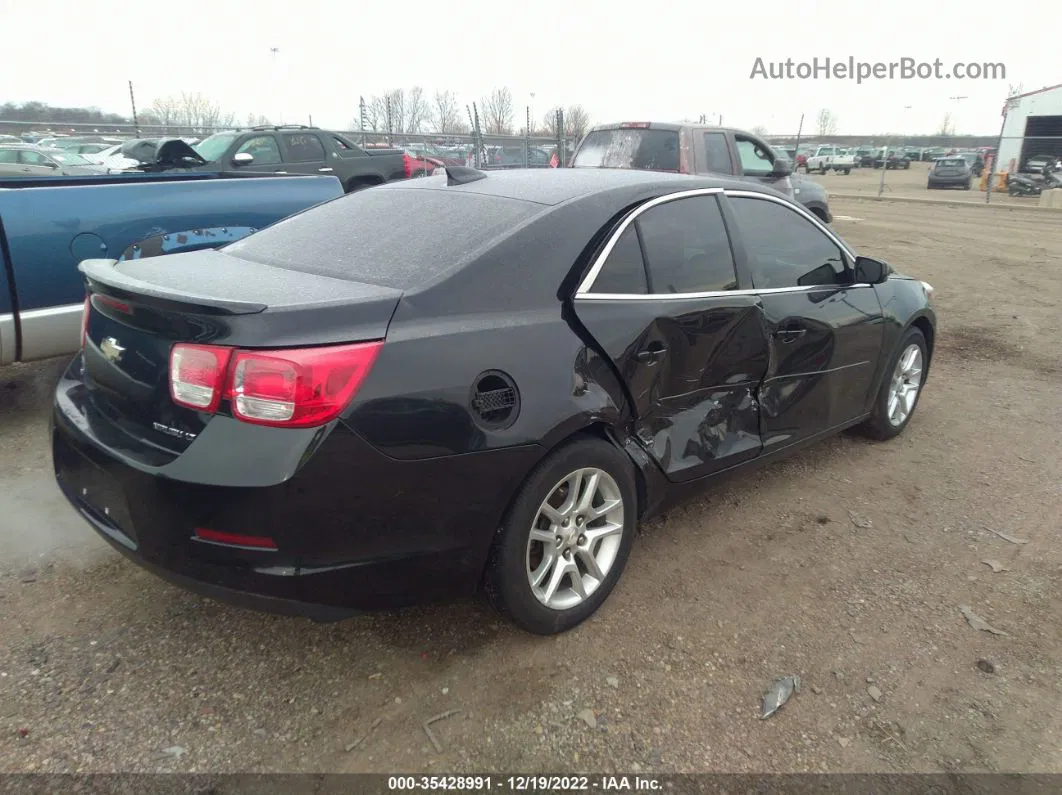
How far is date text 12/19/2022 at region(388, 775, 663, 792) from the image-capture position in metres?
2.08

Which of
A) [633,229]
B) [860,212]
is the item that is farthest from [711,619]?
[860,212]

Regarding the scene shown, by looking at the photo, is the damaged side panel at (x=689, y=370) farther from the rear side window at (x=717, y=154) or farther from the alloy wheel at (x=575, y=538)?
the rear side window at (x=717, y=154)

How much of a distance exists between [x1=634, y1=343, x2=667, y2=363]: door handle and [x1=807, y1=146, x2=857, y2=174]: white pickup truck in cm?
4821

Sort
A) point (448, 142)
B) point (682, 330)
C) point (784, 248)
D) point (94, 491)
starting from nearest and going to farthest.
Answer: point (94, 491) < point (682, 330) < point (784, 248) < point (448, 142)

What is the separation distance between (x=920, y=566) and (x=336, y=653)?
2.41m

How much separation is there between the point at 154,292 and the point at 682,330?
1.84 meters

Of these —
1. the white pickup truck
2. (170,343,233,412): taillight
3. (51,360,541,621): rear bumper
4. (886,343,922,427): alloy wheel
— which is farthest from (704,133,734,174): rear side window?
the white pickup truck

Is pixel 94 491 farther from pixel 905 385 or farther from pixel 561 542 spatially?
pixel 905 385

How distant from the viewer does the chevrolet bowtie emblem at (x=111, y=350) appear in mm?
2396

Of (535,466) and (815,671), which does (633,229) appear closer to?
(535,466)

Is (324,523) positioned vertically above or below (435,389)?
below

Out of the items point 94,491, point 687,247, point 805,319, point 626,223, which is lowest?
point 94,491

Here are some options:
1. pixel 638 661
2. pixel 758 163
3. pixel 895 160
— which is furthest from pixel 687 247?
pixel 895 160

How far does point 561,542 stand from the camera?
264 cm
